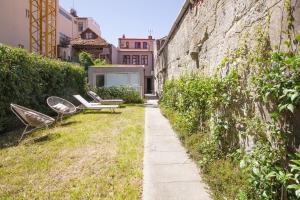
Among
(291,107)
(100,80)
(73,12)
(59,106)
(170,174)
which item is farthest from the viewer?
(73,12)

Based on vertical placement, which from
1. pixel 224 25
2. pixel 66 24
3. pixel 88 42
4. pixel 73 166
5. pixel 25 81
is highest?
pixel 66 24

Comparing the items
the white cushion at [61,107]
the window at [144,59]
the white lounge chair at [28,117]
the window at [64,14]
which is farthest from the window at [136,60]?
the white lounge chair at [28,117]

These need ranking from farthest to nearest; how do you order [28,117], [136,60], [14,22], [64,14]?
[136,60], [64,14], [14,22], [28,117]

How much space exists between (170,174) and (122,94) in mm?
13686

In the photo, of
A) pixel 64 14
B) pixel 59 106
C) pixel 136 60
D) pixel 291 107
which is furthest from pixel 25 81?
pixel 136 60

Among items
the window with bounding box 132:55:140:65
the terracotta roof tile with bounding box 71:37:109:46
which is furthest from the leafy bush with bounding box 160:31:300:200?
the window with bounding box 132:55:140:65

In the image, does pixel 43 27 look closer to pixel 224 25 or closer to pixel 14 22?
pixel 14 22

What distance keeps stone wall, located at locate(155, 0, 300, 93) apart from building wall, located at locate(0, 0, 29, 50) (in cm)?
1756

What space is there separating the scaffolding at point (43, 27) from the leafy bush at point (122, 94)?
1093 centimetres

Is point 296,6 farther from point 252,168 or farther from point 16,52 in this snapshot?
point 16,52

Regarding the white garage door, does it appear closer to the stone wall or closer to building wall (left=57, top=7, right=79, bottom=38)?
the stone wall

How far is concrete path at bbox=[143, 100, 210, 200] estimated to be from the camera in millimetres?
3195

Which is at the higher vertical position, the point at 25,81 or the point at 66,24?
the point at 66,24

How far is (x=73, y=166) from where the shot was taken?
173 inches
